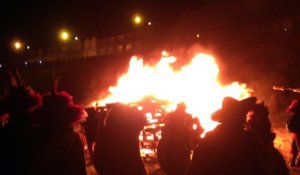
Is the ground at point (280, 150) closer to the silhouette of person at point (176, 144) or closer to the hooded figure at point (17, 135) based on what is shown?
the silhouette of person at point (176, 144)

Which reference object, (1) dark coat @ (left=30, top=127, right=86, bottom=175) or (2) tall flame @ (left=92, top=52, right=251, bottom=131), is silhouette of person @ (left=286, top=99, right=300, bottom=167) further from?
(1) dark coat @ (left=30, top=127, right=86, bottom=175)

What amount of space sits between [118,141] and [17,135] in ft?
5.90

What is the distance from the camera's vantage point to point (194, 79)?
41.0 feet

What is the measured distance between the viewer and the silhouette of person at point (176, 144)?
25.0ft

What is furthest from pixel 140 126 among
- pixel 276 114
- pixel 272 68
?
pixel 272 68

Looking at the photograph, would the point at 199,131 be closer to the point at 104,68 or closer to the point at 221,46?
the point at 221,46

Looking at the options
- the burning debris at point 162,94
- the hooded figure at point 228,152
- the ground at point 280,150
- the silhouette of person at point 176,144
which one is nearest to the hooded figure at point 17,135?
the hooded figure at point 228,152

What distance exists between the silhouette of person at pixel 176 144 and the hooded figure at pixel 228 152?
4.06 metres

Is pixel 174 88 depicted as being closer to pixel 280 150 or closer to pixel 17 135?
pixel 280 150

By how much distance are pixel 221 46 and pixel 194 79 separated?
66.7 feet

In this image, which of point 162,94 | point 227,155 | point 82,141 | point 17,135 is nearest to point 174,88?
point 162,94

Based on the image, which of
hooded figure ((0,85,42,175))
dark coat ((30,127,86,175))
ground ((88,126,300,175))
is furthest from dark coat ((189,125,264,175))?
ground ((88,126,300,175))

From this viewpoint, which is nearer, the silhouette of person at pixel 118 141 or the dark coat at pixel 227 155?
the dark coat at pixel 227 155

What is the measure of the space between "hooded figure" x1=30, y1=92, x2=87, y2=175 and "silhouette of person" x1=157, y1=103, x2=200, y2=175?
3.74 m
